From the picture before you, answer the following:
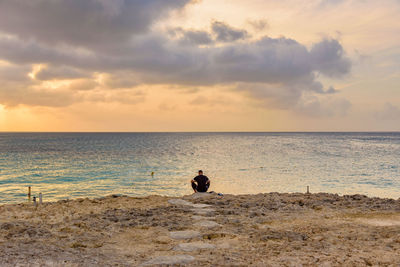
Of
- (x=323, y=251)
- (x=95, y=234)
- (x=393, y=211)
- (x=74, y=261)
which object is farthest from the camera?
(x=393, y=211)

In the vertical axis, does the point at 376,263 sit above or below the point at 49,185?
above

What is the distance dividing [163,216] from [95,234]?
10.1 feet

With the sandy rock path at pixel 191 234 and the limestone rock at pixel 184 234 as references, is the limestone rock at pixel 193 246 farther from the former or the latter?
the limestone rock at pixel 184 234

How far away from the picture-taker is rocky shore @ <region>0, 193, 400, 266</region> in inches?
295

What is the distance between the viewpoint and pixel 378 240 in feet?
29.9

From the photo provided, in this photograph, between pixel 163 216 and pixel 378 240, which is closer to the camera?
pixel 378 240

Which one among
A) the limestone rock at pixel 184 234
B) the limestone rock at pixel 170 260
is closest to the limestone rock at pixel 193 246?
the limestone rock at pixel 170 260

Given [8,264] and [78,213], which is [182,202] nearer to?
[78,213]

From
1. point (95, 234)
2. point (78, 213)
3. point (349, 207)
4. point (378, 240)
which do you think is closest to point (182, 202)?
point (78, 213)

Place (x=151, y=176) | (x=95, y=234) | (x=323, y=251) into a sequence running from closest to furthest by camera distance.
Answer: (x=323, y=251) < (x=95, y=234) < (x=151, y=176)

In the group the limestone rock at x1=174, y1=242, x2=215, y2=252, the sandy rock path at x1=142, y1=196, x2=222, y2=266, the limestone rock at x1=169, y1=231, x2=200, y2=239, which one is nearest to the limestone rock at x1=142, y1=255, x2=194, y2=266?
the sandy rock path at x1=142, y1=196, x2=222, y2=266

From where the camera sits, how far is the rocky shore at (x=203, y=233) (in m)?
7.49

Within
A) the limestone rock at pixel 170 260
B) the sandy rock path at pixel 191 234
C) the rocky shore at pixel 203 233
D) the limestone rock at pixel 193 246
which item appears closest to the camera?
the limestone rock at pixel 170 260

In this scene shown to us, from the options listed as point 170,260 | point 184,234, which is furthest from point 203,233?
point 170,260
